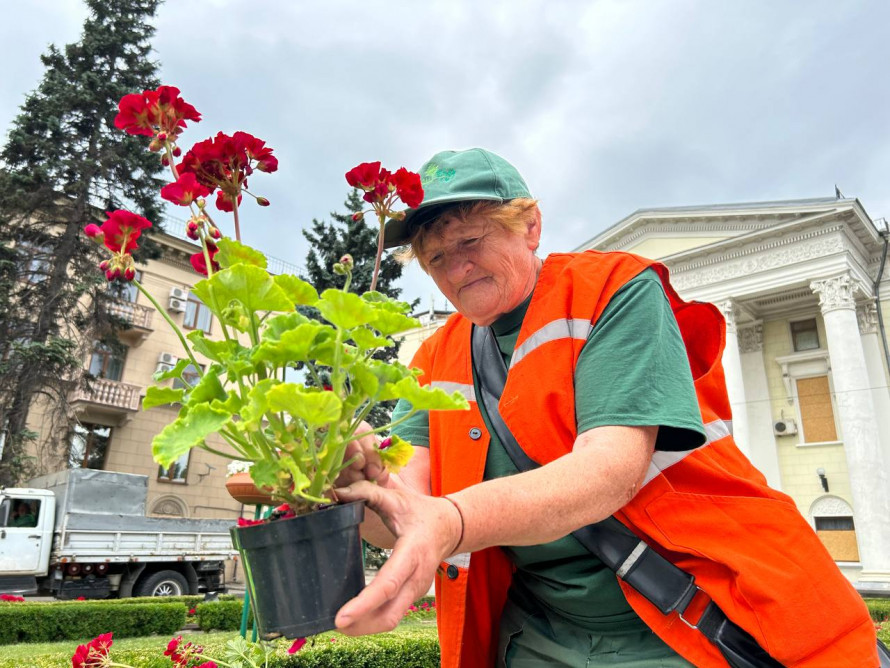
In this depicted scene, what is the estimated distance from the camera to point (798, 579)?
3.85 ft

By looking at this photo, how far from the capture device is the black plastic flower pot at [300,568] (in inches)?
34.1

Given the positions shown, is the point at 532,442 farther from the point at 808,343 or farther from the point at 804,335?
the point at 804,335

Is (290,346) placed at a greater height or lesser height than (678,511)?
greater

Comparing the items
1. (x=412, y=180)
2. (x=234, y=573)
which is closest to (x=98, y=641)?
(x=412, y=180)

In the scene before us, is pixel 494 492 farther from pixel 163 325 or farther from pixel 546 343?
pixel 163 325

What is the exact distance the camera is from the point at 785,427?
20.3 m

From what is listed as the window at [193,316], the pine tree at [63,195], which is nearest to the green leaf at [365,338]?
the pine tree at [63,195]

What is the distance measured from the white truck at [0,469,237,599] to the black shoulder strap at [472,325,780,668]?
11.5 m

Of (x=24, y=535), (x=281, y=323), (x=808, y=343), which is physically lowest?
(x=24, y=535)

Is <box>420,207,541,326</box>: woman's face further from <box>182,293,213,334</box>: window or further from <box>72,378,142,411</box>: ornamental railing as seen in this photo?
<box>182,293,213,334</box>: window

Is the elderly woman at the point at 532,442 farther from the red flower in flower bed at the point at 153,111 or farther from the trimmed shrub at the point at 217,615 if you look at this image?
the trimmed shrub at the point at 217,615

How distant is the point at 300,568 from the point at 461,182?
3.10 feet

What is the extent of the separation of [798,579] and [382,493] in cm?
84

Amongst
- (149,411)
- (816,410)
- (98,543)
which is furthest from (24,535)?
(816,410)
